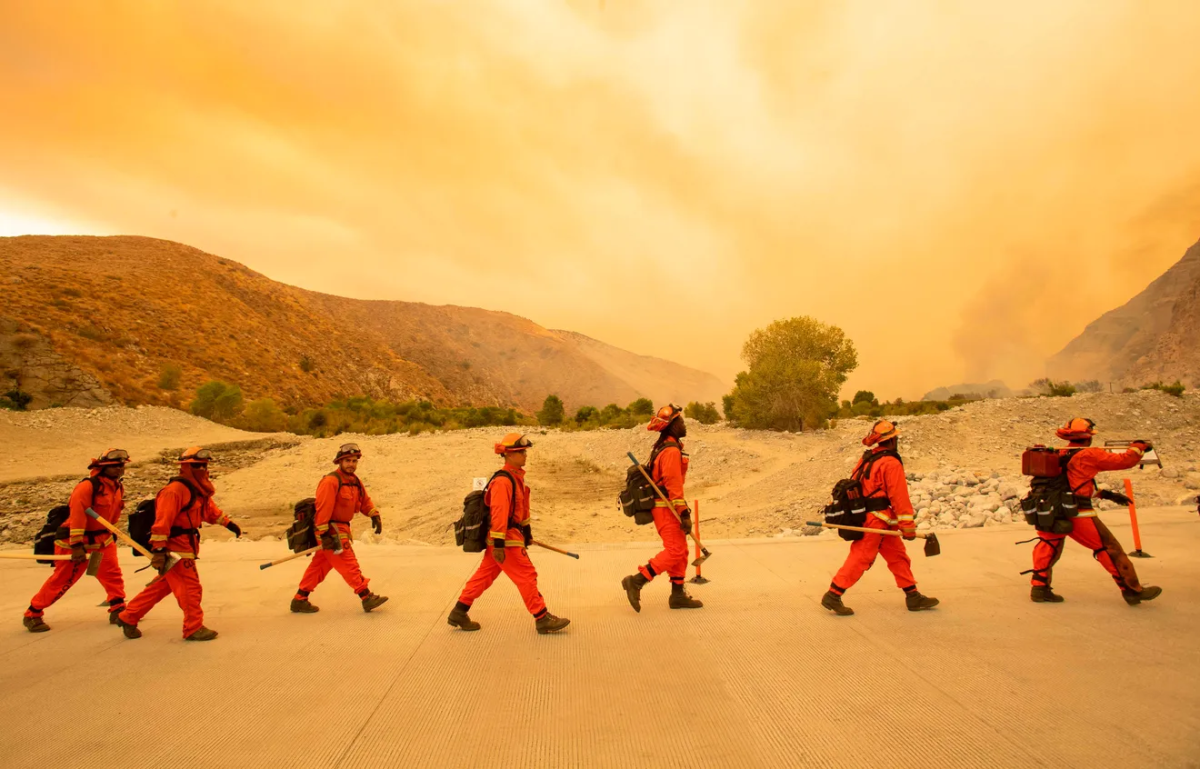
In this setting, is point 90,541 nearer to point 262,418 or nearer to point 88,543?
point 88,543

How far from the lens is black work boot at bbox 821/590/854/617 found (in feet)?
19.1

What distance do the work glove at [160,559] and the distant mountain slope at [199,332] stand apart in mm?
49260

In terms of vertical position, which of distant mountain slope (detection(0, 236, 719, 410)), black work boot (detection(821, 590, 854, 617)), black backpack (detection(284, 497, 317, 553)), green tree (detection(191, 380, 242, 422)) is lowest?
black work boot (detection(821, 590, 854, 617))

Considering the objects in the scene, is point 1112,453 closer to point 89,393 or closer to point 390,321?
point 89,393

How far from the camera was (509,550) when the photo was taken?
5570 millimetres

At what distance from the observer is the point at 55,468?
2597cm

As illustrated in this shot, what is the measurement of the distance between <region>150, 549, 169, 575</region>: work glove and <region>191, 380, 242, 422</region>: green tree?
47.2 metres

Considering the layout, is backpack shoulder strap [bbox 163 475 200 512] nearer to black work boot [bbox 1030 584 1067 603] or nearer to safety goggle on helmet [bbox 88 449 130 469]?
safety goggle on helmet [bbox 88 449 130 469]

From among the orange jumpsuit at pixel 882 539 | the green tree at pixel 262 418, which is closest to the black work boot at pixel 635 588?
the orange jumpsuit at pixel 882 539

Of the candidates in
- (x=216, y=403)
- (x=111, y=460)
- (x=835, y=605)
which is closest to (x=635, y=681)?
(x=835, y=605)

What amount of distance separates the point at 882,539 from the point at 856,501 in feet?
1.46

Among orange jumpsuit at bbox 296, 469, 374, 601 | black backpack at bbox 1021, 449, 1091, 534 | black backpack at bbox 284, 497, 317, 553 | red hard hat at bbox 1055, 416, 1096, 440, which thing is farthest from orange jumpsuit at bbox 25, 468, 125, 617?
red hard hat at bbox 1055, 416, 1096, 440

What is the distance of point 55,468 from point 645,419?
3616 cm

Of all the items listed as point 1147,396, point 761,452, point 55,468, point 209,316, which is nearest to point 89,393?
point 55,468
